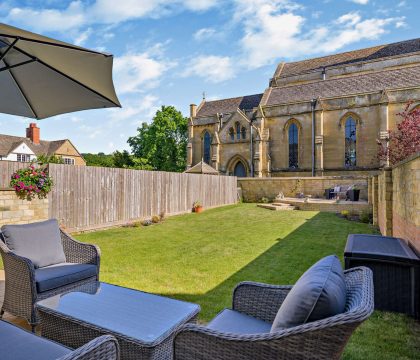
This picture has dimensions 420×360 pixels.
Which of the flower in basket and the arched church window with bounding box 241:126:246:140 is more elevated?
the arched church window with bounding box 241:126:246:140

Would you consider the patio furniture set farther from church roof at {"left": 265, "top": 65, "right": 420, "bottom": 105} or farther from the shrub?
church roof at {"left": 265, "top": 65, "right": 420, "bottom": 105}

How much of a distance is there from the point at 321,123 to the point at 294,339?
23730mm

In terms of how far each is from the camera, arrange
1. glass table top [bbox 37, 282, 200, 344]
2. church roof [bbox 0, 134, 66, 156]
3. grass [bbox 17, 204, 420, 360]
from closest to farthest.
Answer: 1. glass table top [bbox 37, 282, 200, 344]
2. grass [bbox 17, 204, 420, 360]
3. church roof [bbox 0, 134, 66, 156]

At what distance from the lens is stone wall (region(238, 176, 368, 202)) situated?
682 inches

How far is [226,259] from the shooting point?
5859 mm

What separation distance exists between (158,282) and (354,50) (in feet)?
117

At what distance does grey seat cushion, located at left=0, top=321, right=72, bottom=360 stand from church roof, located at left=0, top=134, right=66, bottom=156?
38.8 m

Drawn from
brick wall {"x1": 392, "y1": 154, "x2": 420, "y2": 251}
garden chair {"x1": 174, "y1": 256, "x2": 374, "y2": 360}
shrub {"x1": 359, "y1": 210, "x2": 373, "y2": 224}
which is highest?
brick wall {"x1": 392, "y1": 154, "x2": 420, "y2": 251}

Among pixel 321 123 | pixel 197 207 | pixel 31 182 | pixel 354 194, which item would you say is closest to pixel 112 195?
pixel 31 182

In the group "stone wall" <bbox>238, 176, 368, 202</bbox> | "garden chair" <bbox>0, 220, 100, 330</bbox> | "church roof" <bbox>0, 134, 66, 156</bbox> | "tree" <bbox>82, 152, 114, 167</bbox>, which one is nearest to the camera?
"garden chair" <bbox>0, 220, 100, 330</bbox>

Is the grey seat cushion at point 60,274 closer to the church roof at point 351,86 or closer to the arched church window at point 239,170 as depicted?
the arched church window at point 239,170

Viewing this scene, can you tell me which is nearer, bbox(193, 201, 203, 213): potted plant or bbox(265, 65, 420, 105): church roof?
bbox(193, 201, 203, 213): potted plant

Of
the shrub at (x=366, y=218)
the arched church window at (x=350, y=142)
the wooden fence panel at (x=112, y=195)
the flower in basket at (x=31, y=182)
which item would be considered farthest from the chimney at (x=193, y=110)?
the flower in basket at (x=31, y=182)

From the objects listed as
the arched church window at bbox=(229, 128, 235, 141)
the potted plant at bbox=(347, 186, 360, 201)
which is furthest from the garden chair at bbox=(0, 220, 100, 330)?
the arched church window at bbox=(229, 128, 235, 141)
